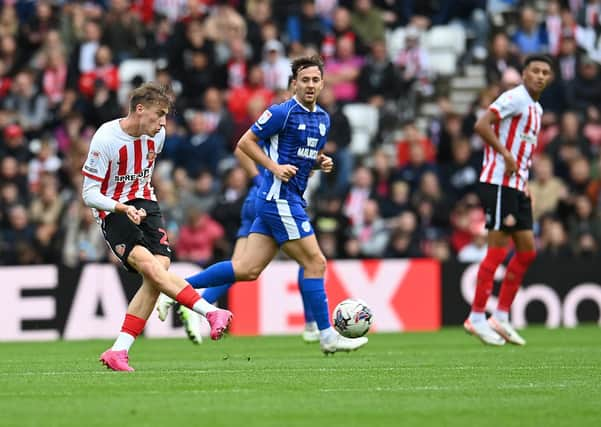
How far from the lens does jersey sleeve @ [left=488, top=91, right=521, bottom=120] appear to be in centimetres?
1288

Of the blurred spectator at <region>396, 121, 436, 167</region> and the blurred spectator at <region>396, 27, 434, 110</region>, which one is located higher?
the blurred spectator at <region>396, 27, 434, 110</region>

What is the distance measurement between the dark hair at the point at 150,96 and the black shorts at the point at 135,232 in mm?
738

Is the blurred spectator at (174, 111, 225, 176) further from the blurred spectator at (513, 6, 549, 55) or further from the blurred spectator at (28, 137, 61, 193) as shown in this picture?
the blurred spectator at (513, 6, 549, 55)

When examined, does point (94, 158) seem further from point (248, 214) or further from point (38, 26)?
point (38, 26)

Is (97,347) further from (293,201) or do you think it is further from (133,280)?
(293,201)

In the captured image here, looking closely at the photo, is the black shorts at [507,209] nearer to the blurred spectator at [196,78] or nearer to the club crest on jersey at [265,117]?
the club crest on jersey at [265,117]

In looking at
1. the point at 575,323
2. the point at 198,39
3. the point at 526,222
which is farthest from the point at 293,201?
the point at 198,39

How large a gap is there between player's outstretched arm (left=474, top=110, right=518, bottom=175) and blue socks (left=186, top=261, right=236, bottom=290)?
8.86 ft

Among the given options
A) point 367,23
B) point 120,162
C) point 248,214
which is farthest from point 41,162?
point 120,162

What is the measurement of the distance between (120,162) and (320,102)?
961cm

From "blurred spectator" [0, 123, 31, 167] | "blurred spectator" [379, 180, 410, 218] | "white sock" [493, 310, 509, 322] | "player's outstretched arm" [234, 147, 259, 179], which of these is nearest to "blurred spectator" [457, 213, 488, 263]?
"blurred spectator" [379, 180, 410, 218]

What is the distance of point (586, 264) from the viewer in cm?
1772

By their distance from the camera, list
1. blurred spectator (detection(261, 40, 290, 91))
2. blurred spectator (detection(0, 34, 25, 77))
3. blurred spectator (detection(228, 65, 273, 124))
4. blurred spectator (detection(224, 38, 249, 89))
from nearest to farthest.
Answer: blurred spectator (detection(228, 65, 273, 124)) → blurred spectator (detection(261, 40, 290, 91)) → blurred spectator (detection(224, 38, 249, 89)) → blurred spectator (detection(0, 34, 25, 77))

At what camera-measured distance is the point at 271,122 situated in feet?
36.7
